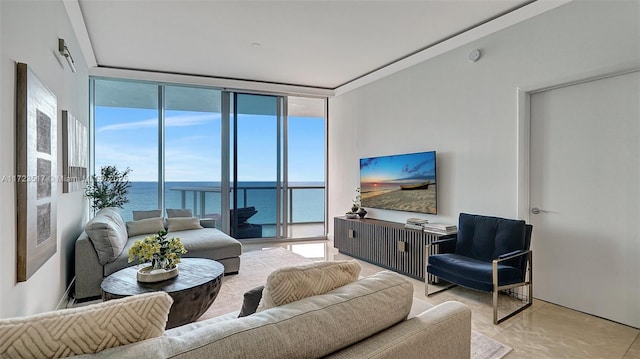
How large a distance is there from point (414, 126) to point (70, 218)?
4.17m

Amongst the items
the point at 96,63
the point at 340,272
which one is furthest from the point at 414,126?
the point at 96,63

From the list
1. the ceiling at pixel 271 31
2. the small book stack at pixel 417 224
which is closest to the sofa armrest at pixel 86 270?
the ceiling at pixel 271 31

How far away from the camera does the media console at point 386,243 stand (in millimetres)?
3895

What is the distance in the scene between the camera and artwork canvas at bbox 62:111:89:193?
9.80 ft

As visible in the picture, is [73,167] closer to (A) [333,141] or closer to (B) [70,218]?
(B) [70,218]

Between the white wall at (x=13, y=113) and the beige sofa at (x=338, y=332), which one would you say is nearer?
the beige sofa at (x=338, y=332)

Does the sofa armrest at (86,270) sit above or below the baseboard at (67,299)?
above

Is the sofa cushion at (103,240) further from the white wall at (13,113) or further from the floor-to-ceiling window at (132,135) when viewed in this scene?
the floor-to-ceiling window at (132,135)

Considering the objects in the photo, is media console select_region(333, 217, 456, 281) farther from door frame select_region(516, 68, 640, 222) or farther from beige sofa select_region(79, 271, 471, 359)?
beige sofa select_region(79, 271, 471, 359)

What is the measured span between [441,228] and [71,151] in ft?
12.8

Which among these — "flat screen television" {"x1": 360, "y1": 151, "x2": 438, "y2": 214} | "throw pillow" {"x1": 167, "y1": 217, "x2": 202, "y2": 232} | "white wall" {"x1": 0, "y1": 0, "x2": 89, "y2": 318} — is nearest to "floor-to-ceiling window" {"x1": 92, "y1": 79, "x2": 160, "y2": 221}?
"throw pillow" {"x1": 167, "y1": 217, "x2": 202, "y2": 232}

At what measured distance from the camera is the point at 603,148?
2.76 metres

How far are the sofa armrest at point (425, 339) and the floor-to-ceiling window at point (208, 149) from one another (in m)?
4.98

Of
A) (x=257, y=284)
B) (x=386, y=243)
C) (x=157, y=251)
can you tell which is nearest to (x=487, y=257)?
(x=386, y=243)
